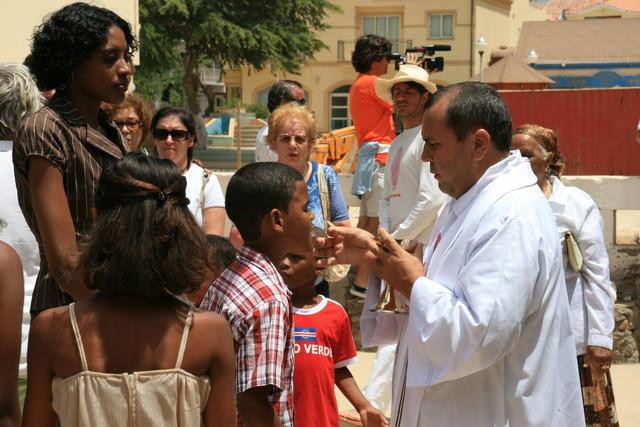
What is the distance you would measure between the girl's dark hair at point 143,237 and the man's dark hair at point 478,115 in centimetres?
95

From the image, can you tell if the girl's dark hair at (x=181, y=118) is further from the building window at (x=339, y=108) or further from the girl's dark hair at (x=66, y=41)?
the building window at (x=339, y=108)

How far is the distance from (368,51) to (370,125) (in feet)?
1.86

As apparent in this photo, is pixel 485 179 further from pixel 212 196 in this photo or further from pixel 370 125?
pixel 370 125

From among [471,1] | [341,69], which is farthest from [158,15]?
[471,1]

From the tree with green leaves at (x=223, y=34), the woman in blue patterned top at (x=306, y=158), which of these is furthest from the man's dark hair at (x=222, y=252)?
the tree with green leaves at (x=223, y=34)

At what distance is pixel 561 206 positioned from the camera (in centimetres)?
507

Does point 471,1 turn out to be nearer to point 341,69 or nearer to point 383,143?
point 341,69

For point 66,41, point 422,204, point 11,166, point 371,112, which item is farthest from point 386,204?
point 66,41

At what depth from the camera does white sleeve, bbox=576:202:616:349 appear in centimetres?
501

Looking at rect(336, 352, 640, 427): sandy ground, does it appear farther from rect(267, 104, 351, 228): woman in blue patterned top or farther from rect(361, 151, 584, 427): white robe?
rect(361, 151, 584, 427): white robe

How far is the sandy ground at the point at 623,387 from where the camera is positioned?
7.22m

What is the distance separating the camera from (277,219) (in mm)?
3379

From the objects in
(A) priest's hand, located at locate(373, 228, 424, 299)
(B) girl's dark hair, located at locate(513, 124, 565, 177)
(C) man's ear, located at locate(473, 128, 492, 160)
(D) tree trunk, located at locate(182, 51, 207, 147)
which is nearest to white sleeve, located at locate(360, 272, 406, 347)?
(A) priest's hand, located at locate(373, 228, 424, 299)

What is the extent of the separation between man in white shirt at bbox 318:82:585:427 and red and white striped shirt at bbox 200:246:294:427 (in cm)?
38
